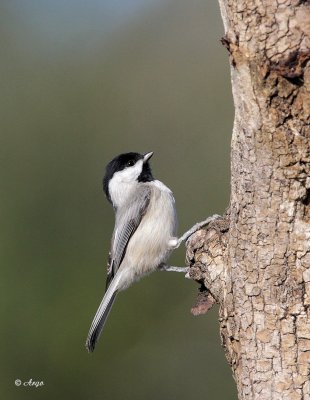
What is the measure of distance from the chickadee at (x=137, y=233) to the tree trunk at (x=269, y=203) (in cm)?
145

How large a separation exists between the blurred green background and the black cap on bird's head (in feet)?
3.04

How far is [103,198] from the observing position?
5039 mm

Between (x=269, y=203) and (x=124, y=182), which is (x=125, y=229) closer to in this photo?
(x=124, y=182)

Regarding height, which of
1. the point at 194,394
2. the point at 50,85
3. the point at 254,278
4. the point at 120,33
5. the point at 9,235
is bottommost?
the point at 194,394

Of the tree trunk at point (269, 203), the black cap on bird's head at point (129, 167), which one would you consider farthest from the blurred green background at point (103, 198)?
the tree trunk at point (269, 203)

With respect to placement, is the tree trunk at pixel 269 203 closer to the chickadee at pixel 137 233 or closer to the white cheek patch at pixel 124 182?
the chickadee at pixel 137 233

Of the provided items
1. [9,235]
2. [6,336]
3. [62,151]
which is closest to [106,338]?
[6,336]

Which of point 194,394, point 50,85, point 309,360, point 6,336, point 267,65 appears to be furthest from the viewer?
point 50,85

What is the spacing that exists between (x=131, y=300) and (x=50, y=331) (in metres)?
Answer: 0.63

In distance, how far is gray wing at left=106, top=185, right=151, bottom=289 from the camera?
3918mm

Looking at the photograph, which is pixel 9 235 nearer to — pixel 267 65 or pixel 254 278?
pixel 254 278

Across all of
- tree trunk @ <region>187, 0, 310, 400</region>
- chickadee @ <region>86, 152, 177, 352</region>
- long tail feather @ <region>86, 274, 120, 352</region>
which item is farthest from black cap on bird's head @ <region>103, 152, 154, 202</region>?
tree trunk @ <region>187, 0, 310, 400</region>

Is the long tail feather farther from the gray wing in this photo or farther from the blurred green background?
the blurred green background

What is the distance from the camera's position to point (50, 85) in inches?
225
